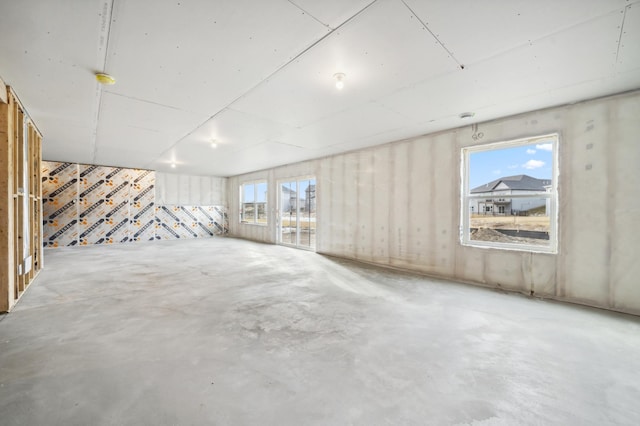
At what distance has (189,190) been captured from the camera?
9.45 metres

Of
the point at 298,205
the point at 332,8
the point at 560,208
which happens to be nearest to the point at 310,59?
the point at 332,8

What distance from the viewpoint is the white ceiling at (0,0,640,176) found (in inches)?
66.8

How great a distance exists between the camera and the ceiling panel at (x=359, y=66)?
1.82 meters

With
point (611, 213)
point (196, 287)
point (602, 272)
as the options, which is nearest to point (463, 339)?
point (602, 272)

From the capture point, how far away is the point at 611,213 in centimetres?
286

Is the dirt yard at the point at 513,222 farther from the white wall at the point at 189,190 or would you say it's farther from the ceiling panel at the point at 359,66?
the white wall at the point at 189,190

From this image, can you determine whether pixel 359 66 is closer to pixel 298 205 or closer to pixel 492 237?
pixel 492 237

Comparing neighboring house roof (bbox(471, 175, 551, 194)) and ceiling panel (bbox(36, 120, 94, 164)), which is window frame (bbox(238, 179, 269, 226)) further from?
neighboring house roof (bbox(471, 175, 551, 194))

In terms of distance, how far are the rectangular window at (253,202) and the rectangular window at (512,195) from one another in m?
6.13

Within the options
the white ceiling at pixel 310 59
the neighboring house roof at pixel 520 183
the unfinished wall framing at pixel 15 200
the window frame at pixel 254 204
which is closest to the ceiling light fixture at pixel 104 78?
the white ceiling at pixel 310 59

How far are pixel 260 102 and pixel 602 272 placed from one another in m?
4.46

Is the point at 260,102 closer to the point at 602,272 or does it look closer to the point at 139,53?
the point at 139,53

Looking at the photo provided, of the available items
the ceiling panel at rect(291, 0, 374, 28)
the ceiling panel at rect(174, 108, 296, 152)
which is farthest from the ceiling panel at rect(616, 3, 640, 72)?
the ceiling panel at rect(174, 108, 296, 152)

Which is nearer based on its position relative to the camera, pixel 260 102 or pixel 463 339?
pixel 463 339
